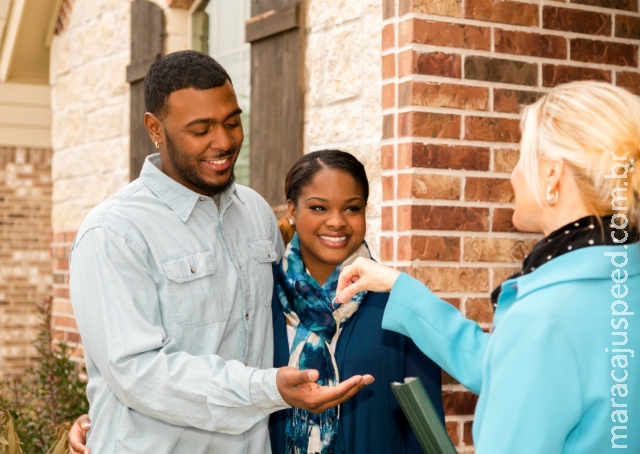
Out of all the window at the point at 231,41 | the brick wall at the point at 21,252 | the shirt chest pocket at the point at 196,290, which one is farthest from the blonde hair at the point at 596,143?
the brick wall at the point at 21,252

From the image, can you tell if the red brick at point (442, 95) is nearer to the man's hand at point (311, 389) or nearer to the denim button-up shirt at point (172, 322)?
the denim button-up shirt at point (172, 322)

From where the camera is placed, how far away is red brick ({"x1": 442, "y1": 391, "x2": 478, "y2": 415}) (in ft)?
11.7

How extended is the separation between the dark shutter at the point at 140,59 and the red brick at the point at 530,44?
2.75m

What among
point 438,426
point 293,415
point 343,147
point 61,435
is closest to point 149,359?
point 293,415

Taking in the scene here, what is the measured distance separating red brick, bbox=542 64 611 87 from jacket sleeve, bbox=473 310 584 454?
2.33m

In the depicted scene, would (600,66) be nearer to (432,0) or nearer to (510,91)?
(510,91)

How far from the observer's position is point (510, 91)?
3.67m

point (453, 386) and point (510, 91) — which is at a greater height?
point (510, 91)

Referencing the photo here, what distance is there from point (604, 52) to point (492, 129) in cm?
71

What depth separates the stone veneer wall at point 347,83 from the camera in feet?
12.4

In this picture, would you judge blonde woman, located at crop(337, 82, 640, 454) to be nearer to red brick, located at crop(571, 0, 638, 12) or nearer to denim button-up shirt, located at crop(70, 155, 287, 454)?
denim button-up shirt, located at crop(70, 155, 287, 454)

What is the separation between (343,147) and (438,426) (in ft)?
7.62

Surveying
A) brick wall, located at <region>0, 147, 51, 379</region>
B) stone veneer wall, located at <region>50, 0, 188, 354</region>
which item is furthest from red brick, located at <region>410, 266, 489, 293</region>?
brick wall, located at <region>0, 147, 51, 379</region>

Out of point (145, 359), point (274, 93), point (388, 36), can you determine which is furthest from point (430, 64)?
point (145, 359)
